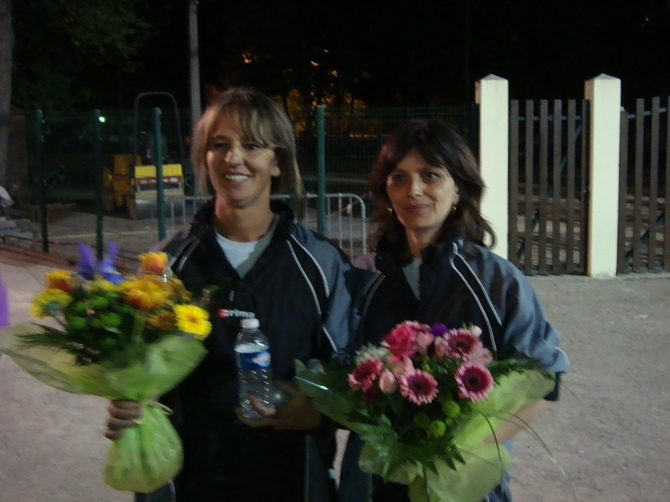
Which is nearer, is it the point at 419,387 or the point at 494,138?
the point at 419,387

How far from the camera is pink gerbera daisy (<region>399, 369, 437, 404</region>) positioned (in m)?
1.86

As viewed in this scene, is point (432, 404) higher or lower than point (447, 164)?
lower

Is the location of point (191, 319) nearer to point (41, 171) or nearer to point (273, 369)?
point (273, 369)

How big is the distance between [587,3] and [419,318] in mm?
33036

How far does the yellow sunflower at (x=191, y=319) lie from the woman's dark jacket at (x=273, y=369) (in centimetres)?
24

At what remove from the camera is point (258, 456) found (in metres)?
2.35

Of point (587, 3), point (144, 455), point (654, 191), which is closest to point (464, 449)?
point (144, 455)

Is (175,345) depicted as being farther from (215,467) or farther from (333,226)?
(333,226)

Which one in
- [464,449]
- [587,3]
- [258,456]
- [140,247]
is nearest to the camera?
[464,449]

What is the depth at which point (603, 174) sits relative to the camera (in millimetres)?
9586

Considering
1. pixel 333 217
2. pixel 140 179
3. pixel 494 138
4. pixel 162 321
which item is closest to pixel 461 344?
pixel 162 321

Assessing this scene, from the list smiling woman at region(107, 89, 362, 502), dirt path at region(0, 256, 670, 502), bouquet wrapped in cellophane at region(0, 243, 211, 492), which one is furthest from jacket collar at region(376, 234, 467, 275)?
dirt path at region(0, 256, 670, 502)

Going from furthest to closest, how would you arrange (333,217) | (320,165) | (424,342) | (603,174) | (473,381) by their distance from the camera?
(333,217)
(603,174)
(320,165)
(424,342)
(473,381)

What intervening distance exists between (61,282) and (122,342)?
0.26m
